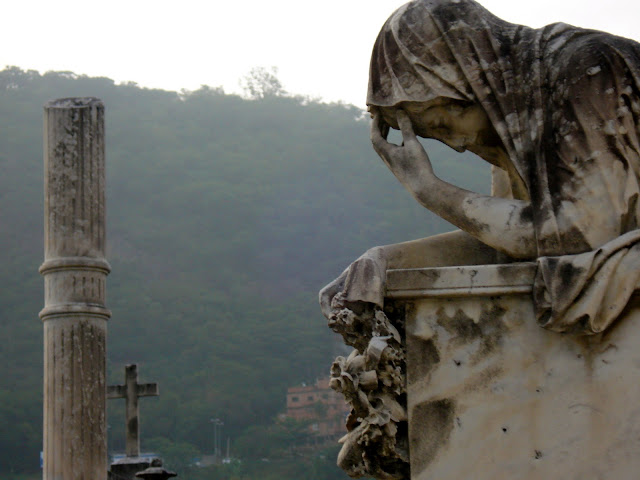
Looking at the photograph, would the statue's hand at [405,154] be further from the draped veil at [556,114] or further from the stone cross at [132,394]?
the stone cross at [132,394]

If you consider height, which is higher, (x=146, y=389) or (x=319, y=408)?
(x=146, y=389)

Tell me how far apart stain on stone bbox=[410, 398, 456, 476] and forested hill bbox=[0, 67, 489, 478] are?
125 ft

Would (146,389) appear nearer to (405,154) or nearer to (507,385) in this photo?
(405,154)

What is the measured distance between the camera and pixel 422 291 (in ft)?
14.0

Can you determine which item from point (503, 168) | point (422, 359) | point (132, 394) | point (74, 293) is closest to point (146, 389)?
point (132, 394)

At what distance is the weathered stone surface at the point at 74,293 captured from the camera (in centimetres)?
1246

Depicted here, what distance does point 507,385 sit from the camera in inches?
166

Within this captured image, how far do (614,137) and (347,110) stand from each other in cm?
7310

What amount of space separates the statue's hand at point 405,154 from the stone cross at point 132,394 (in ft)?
42.8

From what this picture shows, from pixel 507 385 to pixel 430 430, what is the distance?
0.97ft

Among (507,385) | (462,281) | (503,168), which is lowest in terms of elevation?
(507,385)

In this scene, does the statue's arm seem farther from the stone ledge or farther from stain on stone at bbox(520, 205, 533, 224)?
the stone ledge

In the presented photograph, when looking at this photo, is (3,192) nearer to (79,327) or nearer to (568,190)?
(79,327)

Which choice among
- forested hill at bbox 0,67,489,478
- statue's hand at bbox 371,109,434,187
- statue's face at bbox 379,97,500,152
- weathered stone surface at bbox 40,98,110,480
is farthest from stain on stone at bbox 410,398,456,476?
forested hill at bbox 0,67,489,478
